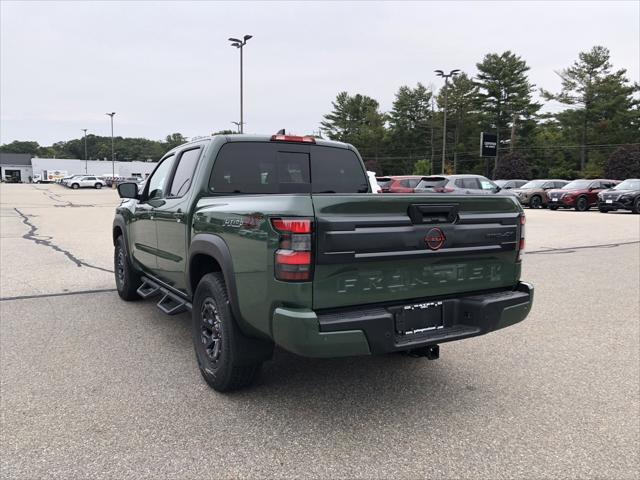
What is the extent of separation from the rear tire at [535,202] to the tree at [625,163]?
22.9m

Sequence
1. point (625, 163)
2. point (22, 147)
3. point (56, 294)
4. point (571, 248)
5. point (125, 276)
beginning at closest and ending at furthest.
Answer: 1. point (125, 276)
2. point (56, 294)
3. point (571, 248)
4. point (625, 163)
5. point (22, 147)

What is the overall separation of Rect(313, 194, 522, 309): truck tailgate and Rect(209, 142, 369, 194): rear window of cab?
162 cm

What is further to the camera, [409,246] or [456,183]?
[456,183]

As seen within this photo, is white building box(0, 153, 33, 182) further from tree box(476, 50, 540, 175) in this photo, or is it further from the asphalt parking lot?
the asphalt parking lot

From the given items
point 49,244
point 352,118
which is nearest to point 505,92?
point 352,118

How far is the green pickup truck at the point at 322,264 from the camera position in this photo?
2797mm

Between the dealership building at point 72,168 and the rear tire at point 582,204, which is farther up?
the dealership building at point 72,168

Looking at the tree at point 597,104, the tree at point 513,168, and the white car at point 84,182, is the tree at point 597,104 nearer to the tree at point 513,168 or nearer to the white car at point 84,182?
the tree at point 513,168

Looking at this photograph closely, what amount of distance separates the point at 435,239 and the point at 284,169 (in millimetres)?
1856

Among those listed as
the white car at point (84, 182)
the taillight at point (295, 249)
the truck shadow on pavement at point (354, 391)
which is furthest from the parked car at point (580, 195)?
the white car at point (84, 182)

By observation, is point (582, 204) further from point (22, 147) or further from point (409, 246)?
point (22, 147)

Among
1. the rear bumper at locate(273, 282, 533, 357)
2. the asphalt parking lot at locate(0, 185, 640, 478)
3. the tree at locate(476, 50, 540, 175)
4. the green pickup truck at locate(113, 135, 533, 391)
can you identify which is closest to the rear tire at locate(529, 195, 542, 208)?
the asphalt parking lot at locate(0, 185, 640, 478)

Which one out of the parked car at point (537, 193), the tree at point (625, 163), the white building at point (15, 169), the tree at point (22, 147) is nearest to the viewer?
the parked car at point (537, 193)

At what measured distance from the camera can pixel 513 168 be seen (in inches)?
2200
